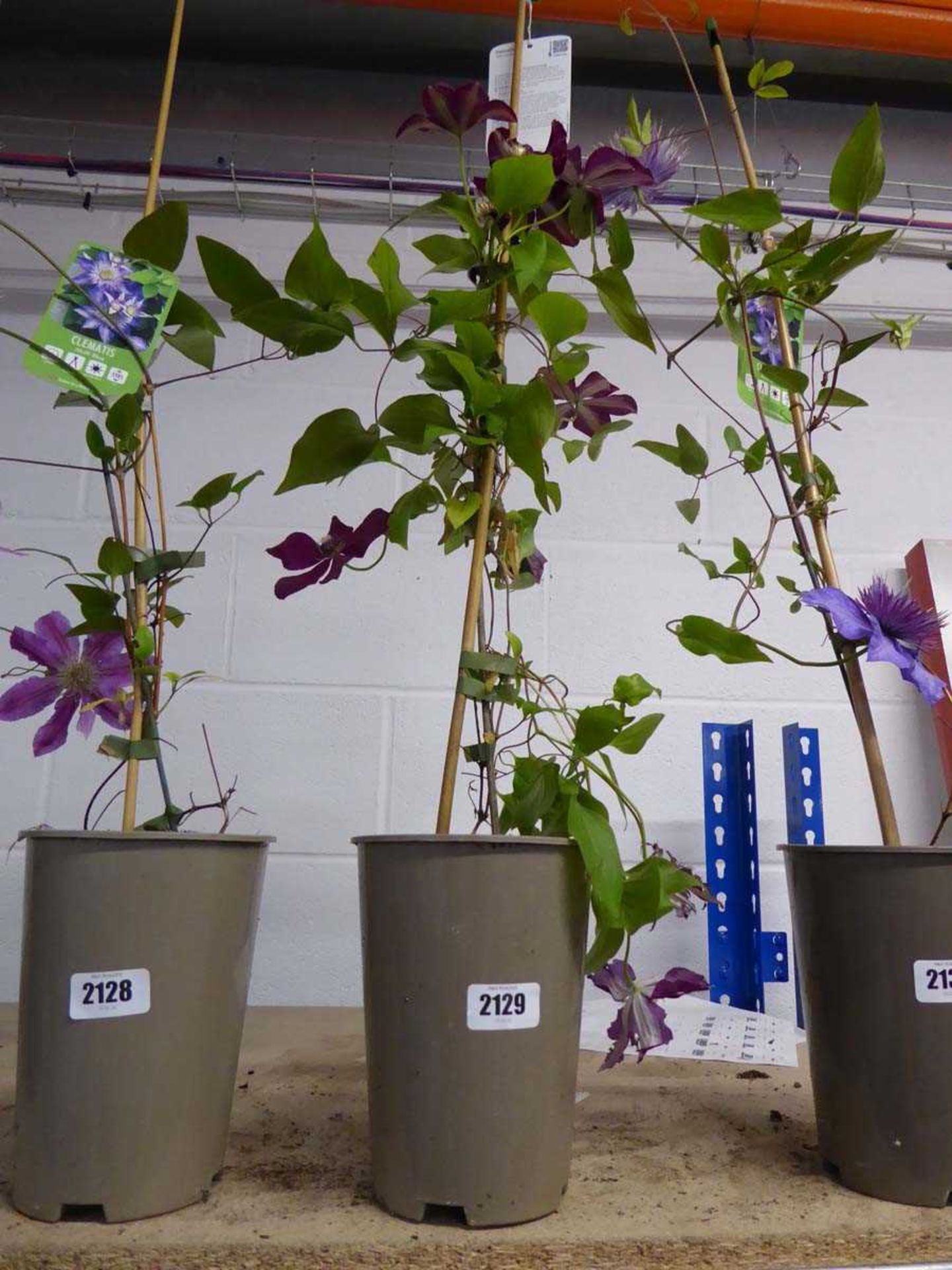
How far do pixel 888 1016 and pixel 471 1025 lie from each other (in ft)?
A: 0.87

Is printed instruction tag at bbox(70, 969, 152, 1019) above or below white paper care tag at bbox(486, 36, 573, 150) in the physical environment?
below

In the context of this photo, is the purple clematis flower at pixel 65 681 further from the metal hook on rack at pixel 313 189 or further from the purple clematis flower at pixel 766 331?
the metal hook on rack at pixel 313 189

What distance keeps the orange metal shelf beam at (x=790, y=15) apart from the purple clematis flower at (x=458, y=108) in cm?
81

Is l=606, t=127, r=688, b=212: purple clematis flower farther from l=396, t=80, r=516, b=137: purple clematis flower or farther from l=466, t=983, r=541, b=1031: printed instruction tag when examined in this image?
l=466, t=983, r=541, b=1031: printed instruction tag

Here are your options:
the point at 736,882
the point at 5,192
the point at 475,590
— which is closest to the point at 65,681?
the point at 475,590

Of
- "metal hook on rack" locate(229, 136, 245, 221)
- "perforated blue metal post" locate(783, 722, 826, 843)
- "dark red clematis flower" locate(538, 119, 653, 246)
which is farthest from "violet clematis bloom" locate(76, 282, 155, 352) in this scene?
"perforated blue metal post" locate(783, 722, 826, 843)

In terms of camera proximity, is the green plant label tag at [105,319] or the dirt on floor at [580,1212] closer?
the dirt on floor at [580,1212]

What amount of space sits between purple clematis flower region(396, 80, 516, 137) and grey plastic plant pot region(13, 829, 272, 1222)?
0.52m

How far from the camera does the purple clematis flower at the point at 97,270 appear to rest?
2.14ft

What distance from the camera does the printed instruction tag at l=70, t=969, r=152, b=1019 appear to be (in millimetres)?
556

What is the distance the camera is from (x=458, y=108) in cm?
65

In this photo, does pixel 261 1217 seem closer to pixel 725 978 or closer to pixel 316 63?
pixel 725 978

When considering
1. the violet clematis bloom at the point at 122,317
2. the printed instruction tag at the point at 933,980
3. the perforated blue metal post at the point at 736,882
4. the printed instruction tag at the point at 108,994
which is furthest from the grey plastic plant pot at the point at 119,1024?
the perforated blue metal post at the point at 736,882

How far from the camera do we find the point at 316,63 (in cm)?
155
